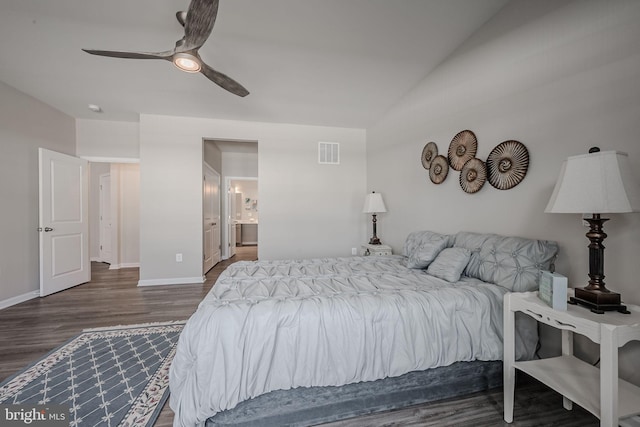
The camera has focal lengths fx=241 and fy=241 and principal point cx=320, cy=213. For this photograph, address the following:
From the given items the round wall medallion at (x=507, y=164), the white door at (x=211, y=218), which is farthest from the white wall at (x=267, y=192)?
the round wall medallion at (x=507, y=164)

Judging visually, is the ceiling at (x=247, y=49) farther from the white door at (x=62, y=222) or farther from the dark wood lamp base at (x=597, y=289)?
the dark wood lamp base at (x=597, y=289)

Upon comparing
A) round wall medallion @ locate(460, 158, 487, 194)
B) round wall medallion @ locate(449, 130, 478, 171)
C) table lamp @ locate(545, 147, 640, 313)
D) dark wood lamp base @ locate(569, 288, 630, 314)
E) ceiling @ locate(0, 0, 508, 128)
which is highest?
ceiling @ locate(0, 0, 508, 128)

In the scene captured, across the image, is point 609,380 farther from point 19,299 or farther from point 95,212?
→ point 95,212

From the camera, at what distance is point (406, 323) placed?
139cm

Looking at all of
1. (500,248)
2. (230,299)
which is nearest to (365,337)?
(230,299)

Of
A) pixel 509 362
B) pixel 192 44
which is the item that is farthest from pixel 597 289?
pixel 192 44

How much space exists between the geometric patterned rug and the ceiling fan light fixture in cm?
236

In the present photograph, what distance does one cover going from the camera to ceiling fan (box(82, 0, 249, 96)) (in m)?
1.43

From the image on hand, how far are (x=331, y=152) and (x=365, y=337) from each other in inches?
142

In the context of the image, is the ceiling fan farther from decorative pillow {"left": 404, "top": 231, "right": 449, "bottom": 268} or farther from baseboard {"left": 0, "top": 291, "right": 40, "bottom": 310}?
baseboard {"left": 0, "top": 291, "right": 40, "bottom": 310}

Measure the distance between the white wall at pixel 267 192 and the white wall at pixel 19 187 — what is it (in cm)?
121

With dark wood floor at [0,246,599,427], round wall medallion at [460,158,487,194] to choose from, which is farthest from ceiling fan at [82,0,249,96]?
dark wood floor at [0,246,599,427]

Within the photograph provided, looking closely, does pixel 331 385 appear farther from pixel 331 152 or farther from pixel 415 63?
pixel 331 152

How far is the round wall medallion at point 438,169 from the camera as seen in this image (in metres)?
2.57
